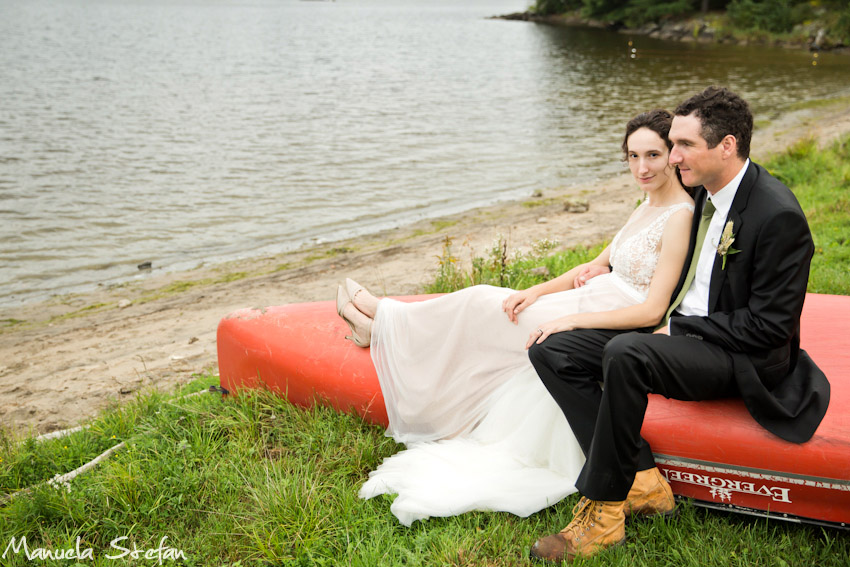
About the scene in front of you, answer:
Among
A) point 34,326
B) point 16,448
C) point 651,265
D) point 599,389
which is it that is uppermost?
point 651,265

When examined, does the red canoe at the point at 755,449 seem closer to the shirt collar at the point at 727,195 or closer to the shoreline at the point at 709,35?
the shirt collar at the point at 727,195

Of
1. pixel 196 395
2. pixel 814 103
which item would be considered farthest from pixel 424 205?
pixel 814 103

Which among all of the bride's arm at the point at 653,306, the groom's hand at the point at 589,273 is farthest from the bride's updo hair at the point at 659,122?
the groom's hand at the point at 589,273

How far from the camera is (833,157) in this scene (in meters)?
10.0

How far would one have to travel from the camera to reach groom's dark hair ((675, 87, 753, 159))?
280 cm

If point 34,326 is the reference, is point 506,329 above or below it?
above

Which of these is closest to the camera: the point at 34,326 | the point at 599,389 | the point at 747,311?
the point at 747,311

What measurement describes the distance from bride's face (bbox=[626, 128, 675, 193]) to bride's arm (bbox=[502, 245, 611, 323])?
54 cm

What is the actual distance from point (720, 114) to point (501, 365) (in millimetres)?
1643

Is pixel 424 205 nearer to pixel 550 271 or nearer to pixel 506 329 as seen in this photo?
pixel 550 271

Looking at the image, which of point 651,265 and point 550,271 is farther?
point 550,271

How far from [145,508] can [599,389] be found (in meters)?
2.30

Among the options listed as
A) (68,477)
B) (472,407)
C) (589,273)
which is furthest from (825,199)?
(68,477)

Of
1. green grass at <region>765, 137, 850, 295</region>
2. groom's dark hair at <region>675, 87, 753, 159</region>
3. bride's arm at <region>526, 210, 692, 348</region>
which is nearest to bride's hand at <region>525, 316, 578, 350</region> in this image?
bride's arm at <region>526, 210, 692, 348</region>
